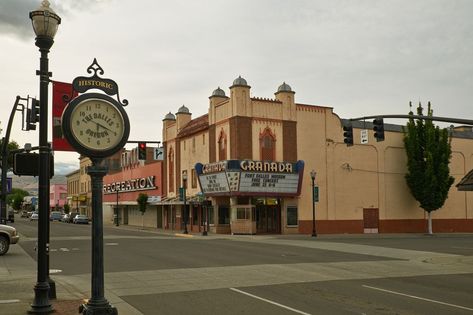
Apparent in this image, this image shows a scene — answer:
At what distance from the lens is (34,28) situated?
9.08 meters

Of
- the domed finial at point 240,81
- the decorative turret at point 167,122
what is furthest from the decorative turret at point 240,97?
the decorative turret at point 167,122

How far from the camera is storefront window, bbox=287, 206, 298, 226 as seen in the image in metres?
42.3

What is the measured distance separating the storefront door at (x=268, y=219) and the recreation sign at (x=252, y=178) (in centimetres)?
233

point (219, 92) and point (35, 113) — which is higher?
point (219, 92)

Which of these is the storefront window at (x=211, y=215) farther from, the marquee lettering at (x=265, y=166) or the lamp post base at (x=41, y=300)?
the lamp post base at (x=41, y=300)

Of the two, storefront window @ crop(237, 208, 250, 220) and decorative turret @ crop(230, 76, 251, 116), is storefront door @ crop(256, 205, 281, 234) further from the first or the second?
decorative turret @ crop(230, 76, 251, 116)

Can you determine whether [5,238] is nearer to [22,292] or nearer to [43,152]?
[22,292]

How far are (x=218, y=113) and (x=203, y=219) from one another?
29.4 feet

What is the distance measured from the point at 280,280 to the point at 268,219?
28253 mm

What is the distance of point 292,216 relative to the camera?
42.4 m

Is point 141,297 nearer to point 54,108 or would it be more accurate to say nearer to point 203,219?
point 54,108

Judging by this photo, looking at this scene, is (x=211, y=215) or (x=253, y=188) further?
(x=211, y=215)

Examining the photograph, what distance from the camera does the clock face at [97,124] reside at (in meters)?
7.94

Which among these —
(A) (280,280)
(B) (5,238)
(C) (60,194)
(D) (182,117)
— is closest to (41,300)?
(A) (280,280)
